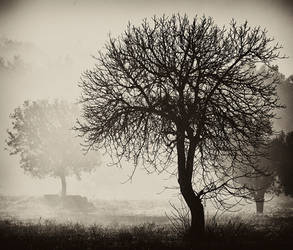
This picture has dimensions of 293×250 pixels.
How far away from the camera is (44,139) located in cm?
3341

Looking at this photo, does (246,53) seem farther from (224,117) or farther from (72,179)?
(72,179)

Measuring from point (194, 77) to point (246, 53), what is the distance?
1.92 m

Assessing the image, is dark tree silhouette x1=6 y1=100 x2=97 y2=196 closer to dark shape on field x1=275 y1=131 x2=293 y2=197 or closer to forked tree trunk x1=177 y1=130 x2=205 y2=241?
dark shape on field x1=275 y1=131 x2=293 y2=197

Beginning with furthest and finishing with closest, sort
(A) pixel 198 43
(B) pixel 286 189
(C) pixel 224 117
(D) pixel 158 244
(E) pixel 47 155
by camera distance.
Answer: (E) pixel 47 155, (B) pixel 286 189, (A) pixel 198 43, (C) pixel 224 117, (D) pixel 158 244

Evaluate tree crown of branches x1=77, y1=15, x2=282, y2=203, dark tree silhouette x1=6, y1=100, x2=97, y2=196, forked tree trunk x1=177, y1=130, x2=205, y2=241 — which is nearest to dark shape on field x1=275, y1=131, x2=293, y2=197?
tree crown of branches x1=77, y1=15, x2=282, y2=203

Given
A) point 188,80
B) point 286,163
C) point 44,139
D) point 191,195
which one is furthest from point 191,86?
point 44,139

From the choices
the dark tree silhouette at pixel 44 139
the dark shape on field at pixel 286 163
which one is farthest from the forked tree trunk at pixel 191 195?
the dark tree silhouette at pixel 44 139

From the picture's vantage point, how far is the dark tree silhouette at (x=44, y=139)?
33312 millimetres

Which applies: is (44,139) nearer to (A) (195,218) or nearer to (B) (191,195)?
(B) (191,195)

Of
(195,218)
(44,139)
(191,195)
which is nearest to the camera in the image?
(195,218)

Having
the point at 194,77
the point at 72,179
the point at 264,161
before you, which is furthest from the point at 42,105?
the point at 72,179

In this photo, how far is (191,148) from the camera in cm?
1036

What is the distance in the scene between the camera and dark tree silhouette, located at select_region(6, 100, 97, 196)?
33.3 metres

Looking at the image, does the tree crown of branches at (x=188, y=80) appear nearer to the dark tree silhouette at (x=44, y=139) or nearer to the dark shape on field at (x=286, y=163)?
the dark shape on field at (x=286, y=163)
